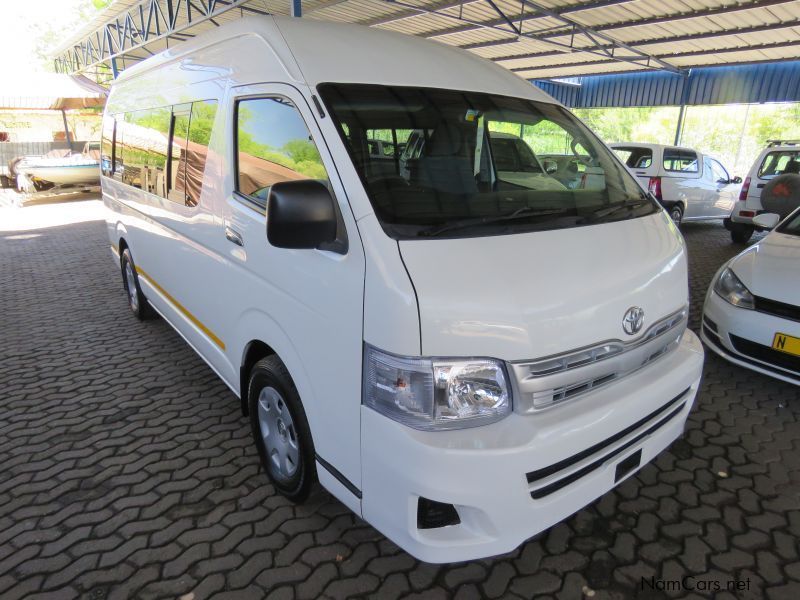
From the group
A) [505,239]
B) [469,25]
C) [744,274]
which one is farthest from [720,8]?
[505,239]

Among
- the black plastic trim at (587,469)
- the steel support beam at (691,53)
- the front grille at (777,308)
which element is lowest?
the black plastic trim at (587,469)

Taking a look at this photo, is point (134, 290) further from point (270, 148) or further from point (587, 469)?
point (587, 469)

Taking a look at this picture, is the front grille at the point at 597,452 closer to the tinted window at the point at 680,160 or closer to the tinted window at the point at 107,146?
the tinted window at the point at 107,146

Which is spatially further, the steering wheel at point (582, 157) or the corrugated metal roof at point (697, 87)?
the corrugated metal roof at point (697, 87)

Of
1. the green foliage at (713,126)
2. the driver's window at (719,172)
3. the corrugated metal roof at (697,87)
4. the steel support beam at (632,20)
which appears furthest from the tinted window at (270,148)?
the green foliage at (713,126)

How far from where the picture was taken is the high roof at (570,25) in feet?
33.0

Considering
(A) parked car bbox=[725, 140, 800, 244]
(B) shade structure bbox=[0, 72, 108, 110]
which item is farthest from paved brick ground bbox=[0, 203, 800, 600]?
(B) shade structure bbox=[0, 72, 108, 110]

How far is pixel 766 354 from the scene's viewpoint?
11.2 feet

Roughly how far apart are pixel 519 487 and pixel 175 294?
2.87 meters

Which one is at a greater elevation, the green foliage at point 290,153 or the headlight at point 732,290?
the green foliage at point 290,153

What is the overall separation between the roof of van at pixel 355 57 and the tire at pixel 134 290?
2.62m

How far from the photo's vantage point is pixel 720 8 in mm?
9609

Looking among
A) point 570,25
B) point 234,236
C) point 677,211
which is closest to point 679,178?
point 677,211

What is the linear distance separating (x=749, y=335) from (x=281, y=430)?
10.4 ft
